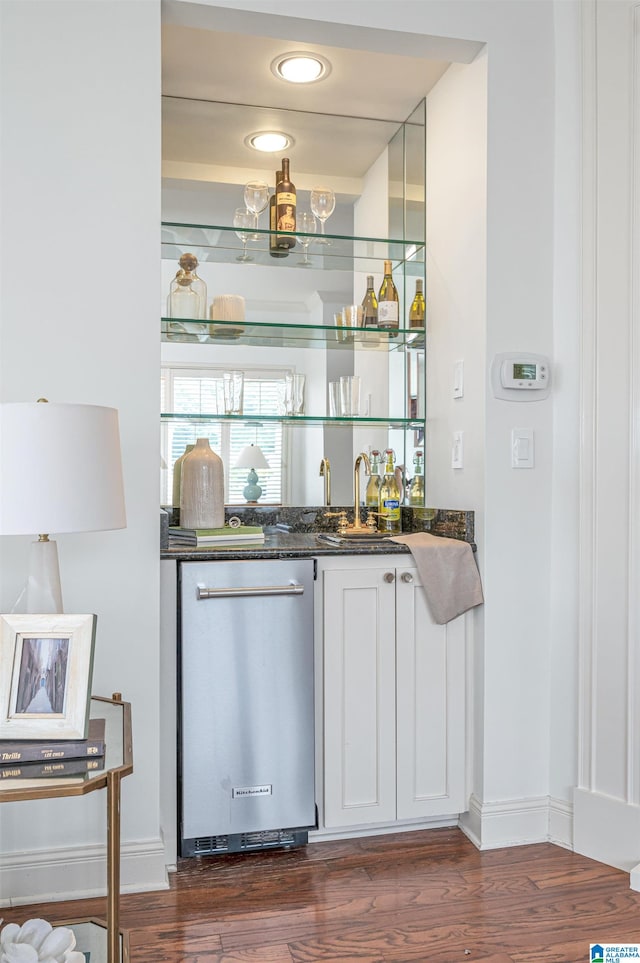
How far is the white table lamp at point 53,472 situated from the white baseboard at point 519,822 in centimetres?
158

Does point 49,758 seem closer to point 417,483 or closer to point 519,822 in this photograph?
point 519,822

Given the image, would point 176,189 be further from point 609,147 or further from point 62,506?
point 62,506

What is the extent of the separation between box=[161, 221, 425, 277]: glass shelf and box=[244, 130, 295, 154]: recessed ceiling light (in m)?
0.44

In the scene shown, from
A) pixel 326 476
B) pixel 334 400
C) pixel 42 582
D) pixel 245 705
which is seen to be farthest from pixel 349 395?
pixel 42 582

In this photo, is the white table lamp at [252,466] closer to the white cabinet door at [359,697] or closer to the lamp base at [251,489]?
the lamp base at [251,489]

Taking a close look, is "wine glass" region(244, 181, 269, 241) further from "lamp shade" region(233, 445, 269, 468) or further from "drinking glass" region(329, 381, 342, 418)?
"lamp shade" region(233, 445, 269, 468)

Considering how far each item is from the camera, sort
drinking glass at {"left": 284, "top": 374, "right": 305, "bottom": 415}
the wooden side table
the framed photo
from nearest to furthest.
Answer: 1. the wooden side table
2. the framed photo
3. drinking glass at {"left": 284, "top": 374, "right": 305, "bottom": 415}

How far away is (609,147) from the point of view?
2.31 metres

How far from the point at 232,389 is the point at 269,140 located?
107 centimetres

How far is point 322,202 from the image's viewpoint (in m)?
2.98

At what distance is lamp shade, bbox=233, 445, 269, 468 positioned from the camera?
2.87m

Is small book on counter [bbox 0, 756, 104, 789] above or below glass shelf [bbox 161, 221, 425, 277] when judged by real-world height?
below

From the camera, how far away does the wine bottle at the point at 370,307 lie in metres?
2.98

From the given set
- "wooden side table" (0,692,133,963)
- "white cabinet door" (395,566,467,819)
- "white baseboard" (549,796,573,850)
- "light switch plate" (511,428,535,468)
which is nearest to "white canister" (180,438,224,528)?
"white cabinet door" (395,566,467,819)
